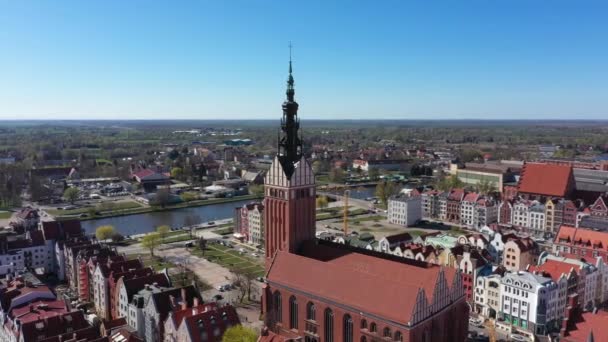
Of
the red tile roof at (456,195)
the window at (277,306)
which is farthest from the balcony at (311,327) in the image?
the red tile roof at (456,195)

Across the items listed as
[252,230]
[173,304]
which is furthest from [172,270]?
[173,304]

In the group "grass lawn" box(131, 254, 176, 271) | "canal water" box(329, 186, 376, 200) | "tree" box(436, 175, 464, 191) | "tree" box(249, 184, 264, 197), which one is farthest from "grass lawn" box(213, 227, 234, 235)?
"tree" box(436, 175, 464, 191)

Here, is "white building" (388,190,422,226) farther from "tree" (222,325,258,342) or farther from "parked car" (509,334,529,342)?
"tree" (222,325,258,342)

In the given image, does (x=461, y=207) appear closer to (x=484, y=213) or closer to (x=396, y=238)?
(x=484, y=213)

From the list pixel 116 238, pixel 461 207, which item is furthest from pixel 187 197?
pixel 461 207

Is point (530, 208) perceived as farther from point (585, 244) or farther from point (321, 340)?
point (321, 340)

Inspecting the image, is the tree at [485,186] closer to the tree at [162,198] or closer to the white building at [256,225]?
the white building at [256,225]

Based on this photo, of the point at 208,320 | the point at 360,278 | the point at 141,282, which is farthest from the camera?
the point at 141,282
